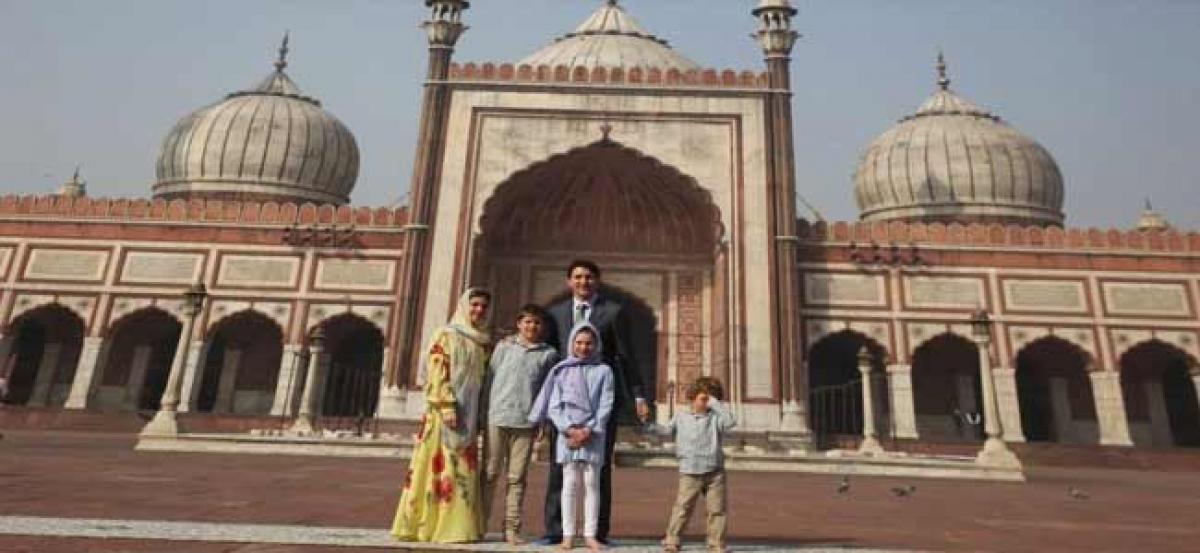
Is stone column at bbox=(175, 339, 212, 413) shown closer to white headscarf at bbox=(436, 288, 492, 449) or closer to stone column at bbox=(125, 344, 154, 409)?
stone column at bbox=(125, 344, 154, 409)

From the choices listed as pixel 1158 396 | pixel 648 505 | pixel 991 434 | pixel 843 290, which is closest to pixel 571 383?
pixel 648 505

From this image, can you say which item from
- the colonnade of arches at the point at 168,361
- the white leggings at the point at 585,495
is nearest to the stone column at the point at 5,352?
the colonnade of arches at the point at 168,361

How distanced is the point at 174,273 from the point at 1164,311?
71.0ft

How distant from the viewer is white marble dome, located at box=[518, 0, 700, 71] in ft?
66.5

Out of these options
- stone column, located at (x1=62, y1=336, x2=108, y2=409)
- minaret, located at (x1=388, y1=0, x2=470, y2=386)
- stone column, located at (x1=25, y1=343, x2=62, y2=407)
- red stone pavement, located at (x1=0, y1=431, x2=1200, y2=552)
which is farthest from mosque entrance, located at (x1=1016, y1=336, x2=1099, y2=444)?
stone column, located at (x1=25, y1=343, x2=62, y2=407)

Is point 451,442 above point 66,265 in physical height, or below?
below

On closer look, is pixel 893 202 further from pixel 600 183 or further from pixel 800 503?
pixel 800 503

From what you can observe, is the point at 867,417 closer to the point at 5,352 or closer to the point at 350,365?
the point at 350,365

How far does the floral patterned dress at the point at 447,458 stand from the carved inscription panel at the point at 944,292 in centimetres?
1484

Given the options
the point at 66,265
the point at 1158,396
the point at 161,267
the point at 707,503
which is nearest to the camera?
the point at 707,503

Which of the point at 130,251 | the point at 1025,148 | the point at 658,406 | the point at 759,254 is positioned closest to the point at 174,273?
the point at 130,251

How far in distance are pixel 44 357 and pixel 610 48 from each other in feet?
52.7

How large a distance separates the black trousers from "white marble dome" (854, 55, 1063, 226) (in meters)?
20.5

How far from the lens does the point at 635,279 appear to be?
16906 mm
